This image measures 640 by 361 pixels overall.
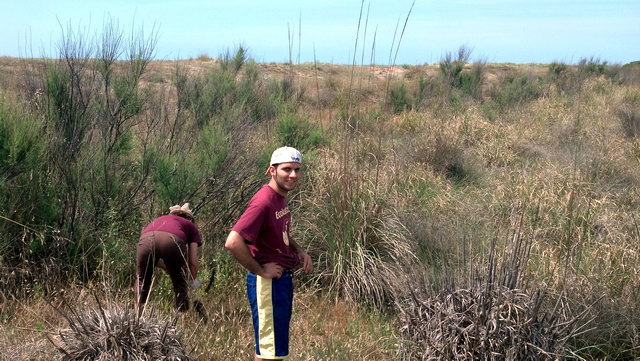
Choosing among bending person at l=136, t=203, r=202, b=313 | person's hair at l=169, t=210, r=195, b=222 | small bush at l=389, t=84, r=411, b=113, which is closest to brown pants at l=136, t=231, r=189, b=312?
bending person at l=136, t=203, r=202, b=313

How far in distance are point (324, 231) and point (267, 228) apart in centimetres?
257

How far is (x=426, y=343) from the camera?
14.9 ft

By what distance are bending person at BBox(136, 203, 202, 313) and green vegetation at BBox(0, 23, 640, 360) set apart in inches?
14.6

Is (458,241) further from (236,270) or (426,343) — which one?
(236,270)

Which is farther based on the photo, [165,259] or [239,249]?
[165,259]

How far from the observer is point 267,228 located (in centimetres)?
391

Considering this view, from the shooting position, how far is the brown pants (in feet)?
16.7

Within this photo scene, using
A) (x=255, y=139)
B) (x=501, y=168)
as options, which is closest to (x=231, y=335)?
(x=255, y=139)

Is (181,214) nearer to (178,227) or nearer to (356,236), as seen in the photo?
(178,227)

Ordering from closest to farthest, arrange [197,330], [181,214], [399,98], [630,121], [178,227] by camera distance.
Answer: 1. [197,330]
2. [178,227]
3. [181,214]
4. [630,121]
5. [399,98]

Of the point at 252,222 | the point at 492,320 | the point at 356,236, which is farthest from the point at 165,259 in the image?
the point at 492,320

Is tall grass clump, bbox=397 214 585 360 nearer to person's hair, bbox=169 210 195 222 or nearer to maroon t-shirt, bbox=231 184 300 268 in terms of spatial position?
maroon t-shirt, bbox=231 184 300 268

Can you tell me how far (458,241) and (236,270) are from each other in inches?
88.7

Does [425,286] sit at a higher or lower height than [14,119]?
lower
